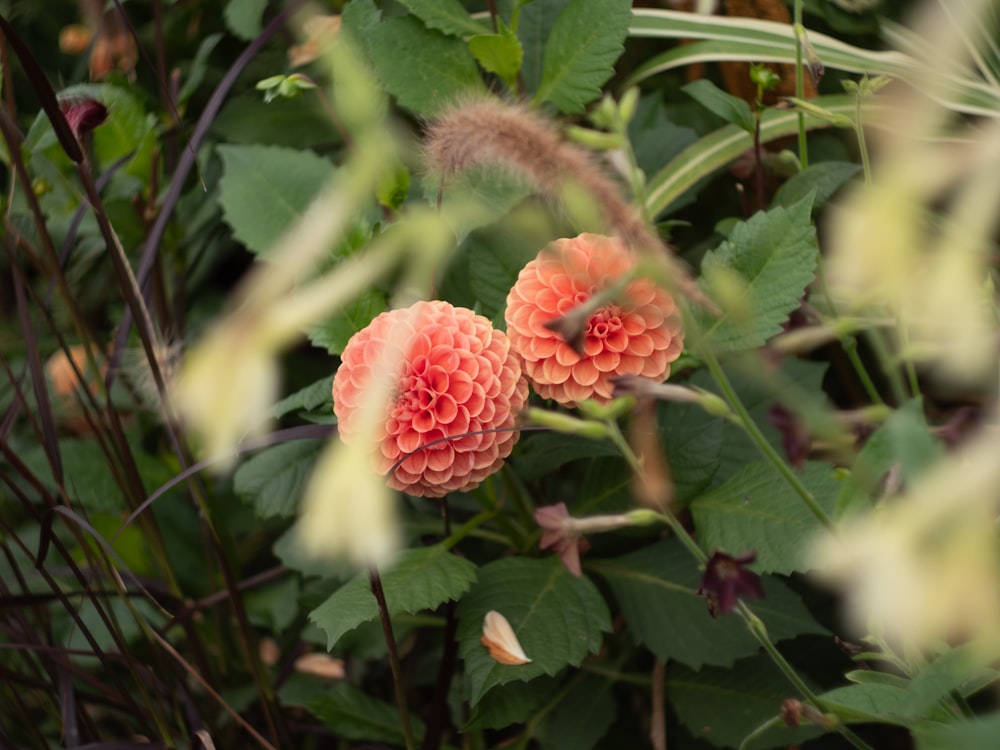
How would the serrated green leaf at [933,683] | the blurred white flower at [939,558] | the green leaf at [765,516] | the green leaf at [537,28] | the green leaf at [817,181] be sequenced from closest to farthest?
the blurred white flower at [939,558] < the serrated green leaf at [933,683] < the green leaf at [765,516] < the green leaf at [817,181] < the green leaf at [537,28]

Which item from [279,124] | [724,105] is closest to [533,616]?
[724,105]

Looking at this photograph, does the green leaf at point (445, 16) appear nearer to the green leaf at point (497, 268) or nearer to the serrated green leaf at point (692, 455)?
the green leaf at point (497, 268)

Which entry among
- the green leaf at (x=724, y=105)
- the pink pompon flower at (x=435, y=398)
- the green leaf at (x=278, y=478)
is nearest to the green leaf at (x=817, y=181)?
the green leaf at (x=724, y=105)

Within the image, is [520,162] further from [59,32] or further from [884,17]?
[59,32]

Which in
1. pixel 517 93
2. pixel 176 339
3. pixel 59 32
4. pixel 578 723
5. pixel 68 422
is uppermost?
pixel 59 32

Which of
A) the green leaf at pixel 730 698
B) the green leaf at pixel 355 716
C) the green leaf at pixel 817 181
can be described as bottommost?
the green leaf at pixel 730 698

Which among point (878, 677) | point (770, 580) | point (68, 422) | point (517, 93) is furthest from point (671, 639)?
point (68, 422)

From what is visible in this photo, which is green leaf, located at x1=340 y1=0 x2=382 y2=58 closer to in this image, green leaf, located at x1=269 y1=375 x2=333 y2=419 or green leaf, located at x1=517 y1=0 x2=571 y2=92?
green leaf, located at x1=517 y1=0 x2=571 y2=92
